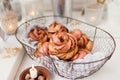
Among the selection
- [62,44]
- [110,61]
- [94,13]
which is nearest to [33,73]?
[62,44]

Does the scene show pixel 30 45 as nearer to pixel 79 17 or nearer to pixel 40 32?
pixel 40 32

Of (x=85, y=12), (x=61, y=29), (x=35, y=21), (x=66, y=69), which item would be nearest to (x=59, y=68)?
(x=66, y=69)

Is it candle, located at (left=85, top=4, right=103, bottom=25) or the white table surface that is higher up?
candle, located at (left=85, top=4, right=103, bottom=25)

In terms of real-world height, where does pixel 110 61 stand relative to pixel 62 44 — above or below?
below

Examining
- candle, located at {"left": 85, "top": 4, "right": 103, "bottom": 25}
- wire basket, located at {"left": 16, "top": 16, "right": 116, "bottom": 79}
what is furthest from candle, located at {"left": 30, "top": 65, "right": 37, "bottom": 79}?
candle, located at {"left": 85, "top": 4, "right": 103, "bottom": 25}

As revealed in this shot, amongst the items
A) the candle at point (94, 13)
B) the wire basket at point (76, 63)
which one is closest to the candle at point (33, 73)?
the wire basket at point (76, 63)

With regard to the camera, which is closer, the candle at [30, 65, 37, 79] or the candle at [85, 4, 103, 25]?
the candle at [30, 65, 37, 79]

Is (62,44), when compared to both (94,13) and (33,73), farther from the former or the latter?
(94,13)

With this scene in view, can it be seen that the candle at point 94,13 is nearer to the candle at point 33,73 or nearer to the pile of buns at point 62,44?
the pile of buns at point 62,44

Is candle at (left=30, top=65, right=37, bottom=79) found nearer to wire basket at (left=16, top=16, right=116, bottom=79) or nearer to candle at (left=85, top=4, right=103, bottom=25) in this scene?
wire basket at (left=16, top=16, right=116, bottom=79)
